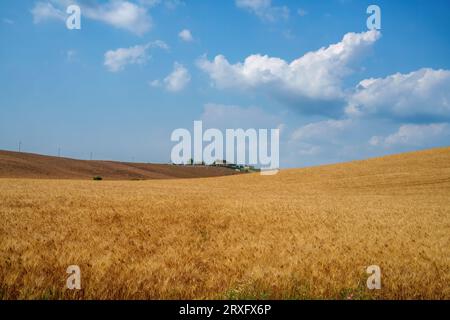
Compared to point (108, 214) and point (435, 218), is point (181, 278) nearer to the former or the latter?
point (108, 214)

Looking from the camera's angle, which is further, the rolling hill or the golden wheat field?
the rolling hill

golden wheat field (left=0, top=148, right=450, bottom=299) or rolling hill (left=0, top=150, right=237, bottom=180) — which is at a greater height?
rolling hill (left=0, top=150, right=237, bottom=180)

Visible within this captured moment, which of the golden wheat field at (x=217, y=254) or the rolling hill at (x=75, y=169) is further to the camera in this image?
the rolling hill at (x=75, y=169)

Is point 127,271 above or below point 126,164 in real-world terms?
below

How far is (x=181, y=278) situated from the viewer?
5086 mm

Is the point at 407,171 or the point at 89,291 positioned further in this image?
the point at 407,171

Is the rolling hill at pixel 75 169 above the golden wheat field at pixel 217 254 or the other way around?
above

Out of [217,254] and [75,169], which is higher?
[75,169]

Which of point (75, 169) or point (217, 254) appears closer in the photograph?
point (217, 254)

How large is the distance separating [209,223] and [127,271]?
225 inches

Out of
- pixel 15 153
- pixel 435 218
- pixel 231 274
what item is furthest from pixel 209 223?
pixel 15 153

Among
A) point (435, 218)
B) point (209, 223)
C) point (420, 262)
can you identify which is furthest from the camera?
point (435, 218)
